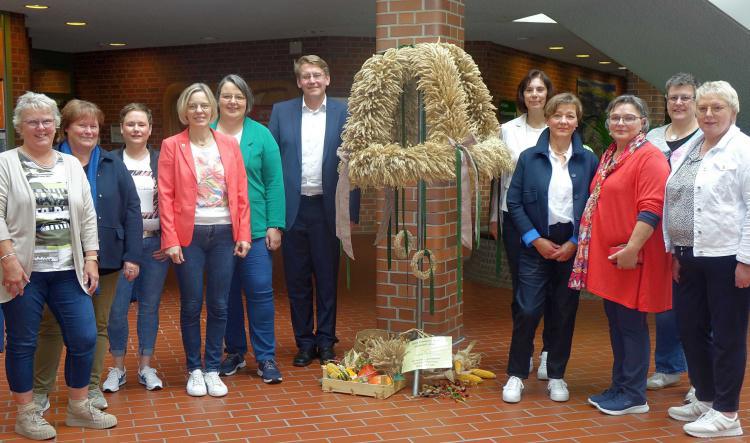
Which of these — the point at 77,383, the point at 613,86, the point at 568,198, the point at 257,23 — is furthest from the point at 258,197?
the point at 613,86

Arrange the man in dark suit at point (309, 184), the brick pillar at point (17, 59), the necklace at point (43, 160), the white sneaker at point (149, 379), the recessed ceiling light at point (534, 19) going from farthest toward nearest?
1. the recessed ceiling light at point (534, 19)
2. the brick pillar at point (17, 59)
3. the man in dark suit at point (309, 184)
4. the white sneaker at point (149, 379)
5. the necklace at point (43, 160)

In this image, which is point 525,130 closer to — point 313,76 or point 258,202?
point 313,76

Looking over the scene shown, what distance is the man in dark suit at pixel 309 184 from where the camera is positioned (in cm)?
507

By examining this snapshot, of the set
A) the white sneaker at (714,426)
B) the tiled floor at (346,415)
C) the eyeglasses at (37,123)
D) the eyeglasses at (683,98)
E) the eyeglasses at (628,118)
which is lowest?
the tiled floor at (346,415)

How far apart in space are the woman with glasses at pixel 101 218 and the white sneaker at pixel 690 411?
2772mm

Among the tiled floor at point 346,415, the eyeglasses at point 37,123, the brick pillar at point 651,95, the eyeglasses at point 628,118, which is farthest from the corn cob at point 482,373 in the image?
the brick pillar at point 651,95

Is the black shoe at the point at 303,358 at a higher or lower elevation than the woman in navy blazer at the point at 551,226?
lower

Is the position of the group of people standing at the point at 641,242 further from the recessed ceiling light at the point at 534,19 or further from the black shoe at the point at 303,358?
the recessed ceiling light at the point at 534,19

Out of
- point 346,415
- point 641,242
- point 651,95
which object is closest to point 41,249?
point 346,415

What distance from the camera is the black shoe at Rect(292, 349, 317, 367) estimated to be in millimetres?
5305

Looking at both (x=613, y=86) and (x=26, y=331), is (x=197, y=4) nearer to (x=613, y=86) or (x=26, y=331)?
(x=26, y=331)

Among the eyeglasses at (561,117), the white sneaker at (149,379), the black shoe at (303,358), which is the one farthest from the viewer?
the black shoe at (303,358)

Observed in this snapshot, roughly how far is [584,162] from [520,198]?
377mm

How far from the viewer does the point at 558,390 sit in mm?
4605
